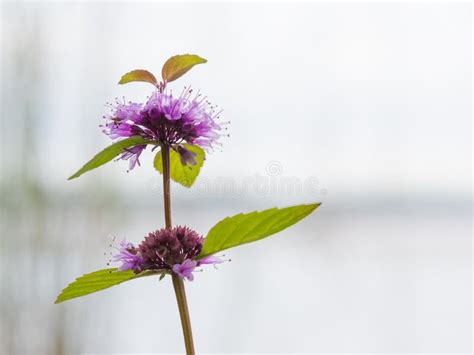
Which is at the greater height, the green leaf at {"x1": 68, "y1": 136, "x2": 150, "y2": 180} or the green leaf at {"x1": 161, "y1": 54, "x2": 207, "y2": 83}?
the green leaf at {"x1": 161, "y1": 54, "x2": 207, "y2": 83}

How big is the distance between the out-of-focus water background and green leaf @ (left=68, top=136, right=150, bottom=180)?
2.73 ft

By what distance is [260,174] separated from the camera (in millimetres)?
2031

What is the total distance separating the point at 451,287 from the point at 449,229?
815 mm

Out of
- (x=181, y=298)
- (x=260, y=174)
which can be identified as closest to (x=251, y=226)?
(x=181, y=298)

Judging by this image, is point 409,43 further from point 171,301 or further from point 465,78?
point 171,301

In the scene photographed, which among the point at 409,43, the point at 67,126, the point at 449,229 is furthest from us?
the point at 449,229

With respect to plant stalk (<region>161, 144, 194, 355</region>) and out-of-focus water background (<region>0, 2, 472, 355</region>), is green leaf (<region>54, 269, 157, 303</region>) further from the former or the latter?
out-of-focus water background (<region>0, 2, 472, 355</region>)

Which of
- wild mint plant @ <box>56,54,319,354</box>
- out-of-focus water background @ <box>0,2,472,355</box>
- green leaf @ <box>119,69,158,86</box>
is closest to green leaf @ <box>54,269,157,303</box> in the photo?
wild mint plant @ <box>56,54,319,354</box>

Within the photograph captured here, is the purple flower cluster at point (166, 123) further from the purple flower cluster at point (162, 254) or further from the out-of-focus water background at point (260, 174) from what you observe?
the out-of-focus water background at point (260, 174)

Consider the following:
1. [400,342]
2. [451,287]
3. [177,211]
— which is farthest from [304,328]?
[177,211]

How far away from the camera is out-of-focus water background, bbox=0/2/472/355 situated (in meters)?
1.15

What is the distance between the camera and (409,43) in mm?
2152

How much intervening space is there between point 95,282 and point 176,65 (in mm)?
122

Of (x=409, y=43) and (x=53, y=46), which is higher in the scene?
(x=409, y=43)
